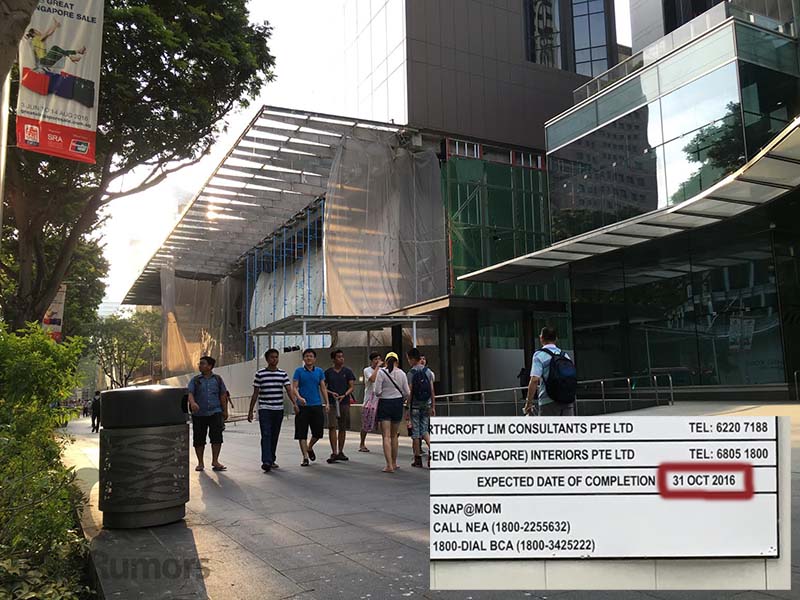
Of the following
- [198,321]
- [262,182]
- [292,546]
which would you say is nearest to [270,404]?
[292,546]

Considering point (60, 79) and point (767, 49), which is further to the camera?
point (767, 49)

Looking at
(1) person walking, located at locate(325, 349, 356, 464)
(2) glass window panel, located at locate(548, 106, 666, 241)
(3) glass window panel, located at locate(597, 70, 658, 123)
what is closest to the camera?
(1) person walking, located at locate(325, 349, 356, 464)

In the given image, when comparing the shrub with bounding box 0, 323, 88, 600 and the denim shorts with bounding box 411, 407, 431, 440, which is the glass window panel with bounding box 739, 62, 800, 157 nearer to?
the denim shorts with bounding box 411, 407, 431, 440

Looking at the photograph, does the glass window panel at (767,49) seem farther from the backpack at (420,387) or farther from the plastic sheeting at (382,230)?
the backpack at (420,387)

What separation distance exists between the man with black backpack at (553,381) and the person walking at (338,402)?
4.22 metres

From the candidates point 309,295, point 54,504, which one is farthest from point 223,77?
point 309,295

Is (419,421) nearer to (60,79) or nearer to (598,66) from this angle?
(60,79)

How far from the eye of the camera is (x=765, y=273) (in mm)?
17484

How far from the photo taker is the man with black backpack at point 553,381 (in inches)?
280

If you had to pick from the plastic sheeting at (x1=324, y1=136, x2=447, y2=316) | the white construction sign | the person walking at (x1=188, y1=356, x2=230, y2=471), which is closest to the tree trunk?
the white construction sign

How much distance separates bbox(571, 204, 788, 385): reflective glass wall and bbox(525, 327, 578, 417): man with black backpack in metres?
12.4

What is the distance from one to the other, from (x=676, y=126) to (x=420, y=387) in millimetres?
12668

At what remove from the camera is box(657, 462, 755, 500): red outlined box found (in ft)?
9.12

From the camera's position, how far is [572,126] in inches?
885
